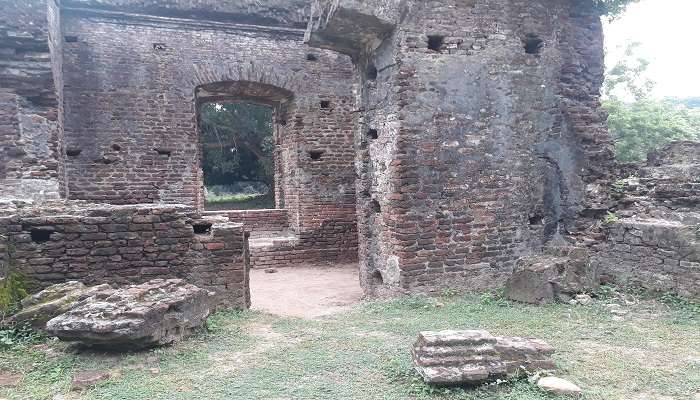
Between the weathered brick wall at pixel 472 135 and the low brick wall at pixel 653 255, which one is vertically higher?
the weathered brick wall at pixel 472 135

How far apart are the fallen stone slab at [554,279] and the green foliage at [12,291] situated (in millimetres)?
5127

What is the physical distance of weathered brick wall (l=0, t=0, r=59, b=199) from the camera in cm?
814

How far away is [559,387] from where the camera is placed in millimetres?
3500

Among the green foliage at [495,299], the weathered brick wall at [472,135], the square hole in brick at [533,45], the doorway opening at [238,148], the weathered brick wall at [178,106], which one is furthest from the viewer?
the doorway opening at [238,148]

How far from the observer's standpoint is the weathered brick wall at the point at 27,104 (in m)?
8.14

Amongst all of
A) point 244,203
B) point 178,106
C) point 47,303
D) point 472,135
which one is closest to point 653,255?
point 472,135

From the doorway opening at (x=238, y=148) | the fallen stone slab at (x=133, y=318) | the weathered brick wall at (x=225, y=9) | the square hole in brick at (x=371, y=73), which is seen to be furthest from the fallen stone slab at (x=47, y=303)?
the doorway opening at (x=238, y=148)

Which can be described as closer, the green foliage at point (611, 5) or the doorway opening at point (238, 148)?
the green foliage at point (611, 5)

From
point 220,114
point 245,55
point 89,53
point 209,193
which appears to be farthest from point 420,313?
point 209,193

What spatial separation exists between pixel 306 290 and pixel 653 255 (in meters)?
5.02

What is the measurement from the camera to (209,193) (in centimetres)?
2461

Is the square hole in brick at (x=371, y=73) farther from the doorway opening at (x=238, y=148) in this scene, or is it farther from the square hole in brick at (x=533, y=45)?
the doorway opening at (x=238, y=148)

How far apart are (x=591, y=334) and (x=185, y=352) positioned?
140 inches

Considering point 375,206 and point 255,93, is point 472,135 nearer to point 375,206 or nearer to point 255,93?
point 375,206
